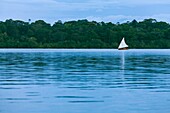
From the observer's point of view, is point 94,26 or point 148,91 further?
point 94,26

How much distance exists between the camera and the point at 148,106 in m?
22.0

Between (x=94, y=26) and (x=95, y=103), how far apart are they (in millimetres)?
173600

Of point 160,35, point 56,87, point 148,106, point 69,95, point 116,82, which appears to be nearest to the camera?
point 148,106

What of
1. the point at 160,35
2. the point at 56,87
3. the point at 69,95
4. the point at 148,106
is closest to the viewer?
the point at 148,106

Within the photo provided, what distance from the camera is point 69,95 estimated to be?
25.8 meters

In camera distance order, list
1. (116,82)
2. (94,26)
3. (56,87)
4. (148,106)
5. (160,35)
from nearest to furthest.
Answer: (148,106) → (56,87) → (116,82) → (160,35) → (94,26)

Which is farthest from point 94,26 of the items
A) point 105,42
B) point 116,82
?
point 116,82

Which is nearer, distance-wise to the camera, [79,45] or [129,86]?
[129,86]

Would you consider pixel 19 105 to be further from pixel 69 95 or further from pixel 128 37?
pixel 128 37

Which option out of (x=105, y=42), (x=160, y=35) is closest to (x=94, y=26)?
(x=105, y=42)

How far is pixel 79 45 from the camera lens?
184 meters

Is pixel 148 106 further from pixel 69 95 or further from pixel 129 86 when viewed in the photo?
pixel 129 86

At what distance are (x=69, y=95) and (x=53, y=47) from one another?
162814mm

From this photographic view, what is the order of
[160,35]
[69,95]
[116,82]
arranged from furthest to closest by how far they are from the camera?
[160,35], [116,82], [69,95]
